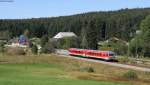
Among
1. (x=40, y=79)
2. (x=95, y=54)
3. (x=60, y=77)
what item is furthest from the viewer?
(x=95, y=54)

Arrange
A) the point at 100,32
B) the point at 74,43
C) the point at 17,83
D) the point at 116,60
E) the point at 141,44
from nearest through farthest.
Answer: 1. the point at 17,83
2. the point at 116,60
3. the point at 141,44
4. the point at 74,43
5. the point at 100,32

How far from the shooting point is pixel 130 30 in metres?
197

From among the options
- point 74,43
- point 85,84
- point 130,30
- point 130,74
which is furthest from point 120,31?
point 85,84

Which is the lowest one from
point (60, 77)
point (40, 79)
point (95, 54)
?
point (60, 77)

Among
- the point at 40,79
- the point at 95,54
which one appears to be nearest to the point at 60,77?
the point at 40,79

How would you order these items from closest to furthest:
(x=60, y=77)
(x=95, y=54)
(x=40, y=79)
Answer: (x=40, y=79)
(x=60, y=77)
(x=95, y=54)

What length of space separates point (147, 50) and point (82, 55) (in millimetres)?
13920

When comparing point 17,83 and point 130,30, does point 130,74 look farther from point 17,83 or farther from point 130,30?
point 130,30

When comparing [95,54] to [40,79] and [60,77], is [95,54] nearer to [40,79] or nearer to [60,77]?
[60,77]

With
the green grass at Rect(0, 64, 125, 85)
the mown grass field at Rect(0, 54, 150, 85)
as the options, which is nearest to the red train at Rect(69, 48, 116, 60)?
the mown grass field at Rect(0, 54, 150, 85)

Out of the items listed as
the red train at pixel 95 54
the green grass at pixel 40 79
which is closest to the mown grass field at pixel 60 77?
the green grass at pixel 40 79

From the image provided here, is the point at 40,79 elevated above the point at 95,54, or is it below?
below

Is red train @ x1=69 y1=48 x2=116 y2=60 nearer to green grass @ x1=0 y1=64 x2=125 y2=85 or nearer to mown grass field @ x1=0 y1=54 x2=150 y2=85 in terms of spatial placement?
mown grass field @ x1=0 y1=54 x2=150 y2=85

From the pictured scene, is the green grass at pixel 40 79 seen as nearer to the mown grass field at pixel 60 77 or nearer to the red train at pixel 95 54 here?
the mown grass field at pixel 60 77
